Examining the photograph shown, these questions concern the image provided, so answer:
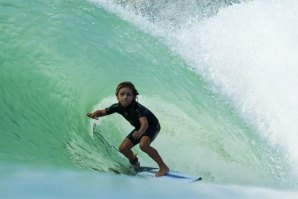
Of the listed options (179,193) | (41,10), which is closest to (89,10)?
(41,10)

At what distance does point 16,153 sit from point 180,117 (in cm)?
210

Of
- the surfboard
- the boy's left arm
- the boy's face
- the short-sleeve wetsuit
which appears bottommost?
the surfboard

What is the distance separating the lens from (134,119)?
3441 millimetres

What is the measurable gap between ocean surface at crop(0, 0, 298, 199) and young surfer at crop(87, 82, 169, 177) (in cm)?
20

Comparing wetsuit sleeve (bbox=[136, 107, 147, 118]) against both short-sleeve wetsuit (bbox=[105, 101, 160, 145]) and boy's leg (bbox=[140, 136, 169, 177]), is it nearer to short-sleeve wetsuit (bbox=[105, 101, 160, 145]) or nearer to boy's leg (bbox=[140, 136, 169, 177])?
short-sleeve wetsuit (bbox=[105, 101, 160, 145])

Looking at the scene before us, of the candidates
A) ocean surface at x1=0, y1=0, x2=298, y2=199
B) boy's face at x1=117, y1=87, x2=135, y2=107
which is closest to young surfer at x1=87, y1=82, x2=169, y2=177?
boy's face at x1=117, y1=87, x2=135, y2=107

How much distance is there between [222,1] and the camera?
1880cm

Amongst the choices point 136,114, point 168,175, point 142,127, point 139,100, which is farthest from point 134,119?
point 139,100

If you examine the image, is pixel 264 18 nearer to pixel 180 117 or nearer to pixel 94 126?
pixel 180 117

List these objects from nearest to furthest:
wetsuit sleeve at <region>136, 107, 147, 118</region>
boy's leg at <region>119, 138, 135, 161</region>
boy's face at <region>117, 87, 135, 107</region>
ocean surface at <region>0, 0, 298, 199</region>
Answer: ocean surface at <region>0, 0, 298, 199</region> → boy's face at <region>117, 87, 135, 107</region> → wetsuit sleeve at <region>136, 107, 147, 118</region> → boy's leg at <region>119, 138, 135, 161</region>

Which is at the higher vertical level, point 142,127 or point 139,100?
point 139,100

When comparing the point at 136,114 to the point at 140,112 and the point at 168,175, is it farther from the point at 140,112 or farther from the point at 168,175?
the point at 168,175

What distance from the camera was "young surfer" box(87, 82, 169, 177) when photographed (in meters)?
3.29

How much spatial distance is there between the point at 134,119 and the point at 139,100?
175 centimetres
